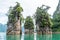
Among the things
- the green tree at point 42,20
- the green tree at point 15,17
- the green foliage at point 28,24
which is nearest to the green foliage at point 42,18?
the green tree at point 42,20

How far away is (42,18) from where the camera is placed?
3822cm

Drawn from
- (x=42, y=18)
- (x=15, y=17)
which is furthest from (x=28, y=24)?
(x=15, y=17)

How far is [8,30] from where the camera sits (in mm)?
35219

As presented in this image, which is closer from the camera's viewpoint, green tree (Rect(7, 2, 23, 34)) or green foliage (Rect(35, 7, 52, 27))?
green tree (Rect(7, 2, 23, 34))

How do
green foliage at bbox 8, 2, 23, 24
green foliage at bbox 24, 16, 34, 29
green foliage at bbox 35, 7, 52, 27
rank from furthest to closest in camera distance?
green foliage at bbox 24, 16, 34, 29 < green foliage at bbox 35, 7, 52, 27 < green foliage at bbox 8, 2, 23, 24

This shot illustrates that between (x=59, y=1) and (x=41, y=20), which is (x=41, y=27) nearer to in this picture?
(x=41, y=20)

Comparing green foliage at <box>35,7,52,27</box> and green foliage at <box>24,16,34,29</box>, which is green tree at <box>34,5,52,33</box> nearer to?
green foliage at <box>35,7,52,27</box>

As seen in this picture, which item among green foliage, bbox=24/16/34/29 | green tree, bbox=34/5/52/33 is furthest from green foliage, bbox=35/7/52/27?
green foliage, bbox=24/16/34/29

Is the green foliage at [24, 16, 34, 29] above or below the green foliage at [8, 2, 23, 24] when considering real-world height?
below

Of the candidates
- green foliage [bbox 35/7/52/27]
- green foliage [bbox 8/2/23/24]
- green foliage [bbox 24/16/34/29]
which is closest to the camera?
green foliage [bbox 8/2/23/24]

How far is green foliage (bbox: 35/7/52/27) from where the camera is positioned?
3794 cm

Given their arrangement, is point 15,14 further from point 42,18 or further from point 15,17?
point 42,18

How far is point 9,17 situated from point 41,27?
6845 millimetres

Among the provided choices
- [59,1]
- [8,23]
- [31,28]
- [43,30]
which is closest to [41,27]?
[43,30]
